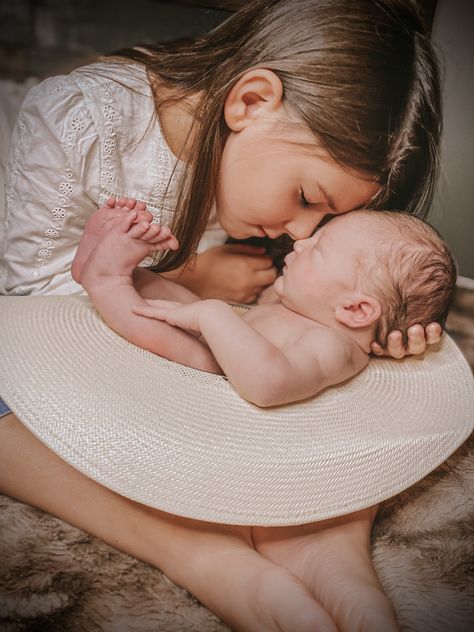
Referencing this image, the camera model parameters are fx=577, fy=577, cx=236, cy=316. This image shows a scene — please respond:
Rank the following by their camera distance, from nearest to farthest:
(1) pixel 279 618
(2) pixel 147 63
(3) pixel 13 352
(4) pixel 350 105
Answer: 1. (1) pixel 279 618
2. (3) pixel 13 352
3. (4) pixel 350 105
4. (2) pixel 147 63

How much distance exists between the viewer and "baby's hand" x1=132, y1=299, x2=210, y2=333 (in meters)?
0.62

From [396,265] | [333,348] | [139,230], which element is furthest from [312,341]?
[139,230]

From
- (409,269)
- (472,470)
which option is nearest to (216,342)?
(409,269)

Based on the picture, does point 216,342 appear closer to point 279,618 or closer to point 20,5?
point 279,618

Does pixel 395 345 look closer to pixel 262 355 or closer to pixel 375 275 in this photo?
pixel 375 275

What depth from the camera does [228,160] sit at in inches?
29.8

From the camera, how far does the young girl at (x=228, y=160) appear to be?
0.55 m

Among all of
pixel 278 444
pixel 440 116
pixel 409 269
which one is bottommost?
pixel 278 444

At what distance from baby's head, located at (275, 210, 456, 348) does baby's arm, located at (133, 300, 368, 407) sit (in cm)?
4

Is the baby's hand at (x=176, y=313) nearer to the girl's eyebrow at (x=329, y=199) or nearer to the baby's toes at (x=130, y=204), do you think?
the baby's toes at (x=130, y=204)

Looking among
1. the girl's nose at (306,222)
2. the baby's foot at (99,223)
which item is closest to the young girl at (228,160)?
the girl's nose at (306,222)

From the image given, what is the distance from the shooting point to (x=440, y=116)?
74 centimetres

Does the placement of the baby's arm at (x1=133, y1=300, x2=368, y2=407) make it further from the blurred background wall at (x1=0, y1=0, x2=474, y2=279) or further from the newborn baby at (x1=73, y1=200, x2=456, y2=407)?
the blurred background wall at (x1=0, y1=0, x2=474, y2=279)

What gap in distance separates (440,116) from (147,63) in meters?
0.40
